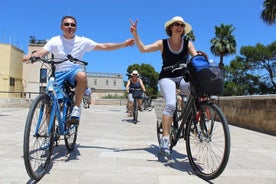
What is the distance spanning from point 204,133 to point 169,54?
1.32 m

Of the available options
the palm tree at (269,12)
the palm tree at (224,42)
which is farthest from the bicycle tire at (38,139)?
the palm tree at (224,42)

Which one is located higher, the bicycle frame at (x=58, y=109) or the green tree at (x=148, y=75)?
the green tree at (x=148, y=75)

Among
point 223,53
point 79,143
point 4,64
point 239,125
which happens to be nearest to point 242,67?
point 223,53

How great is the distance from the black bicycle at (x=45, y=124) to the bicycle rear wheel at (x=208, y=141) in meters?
1.52

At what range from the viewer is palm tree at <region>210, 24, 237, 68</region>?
153 feet

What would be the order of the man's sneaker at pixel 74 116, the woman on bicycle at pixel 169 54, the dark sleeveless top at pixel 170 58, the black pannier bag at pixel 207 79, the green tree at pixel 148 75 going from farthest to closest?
the green tree at pixel 148 75 → the dark sleeveless top at pixel 170 58 → the woman on bicycle at pixel 169 54 → the man's sneaker at pixel 74 116 → the black pannier bag at pixel 207 79

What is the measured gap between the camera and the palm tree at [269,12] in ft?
91.3

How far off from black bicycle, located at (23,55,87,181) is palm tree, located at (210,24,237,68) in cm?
4341

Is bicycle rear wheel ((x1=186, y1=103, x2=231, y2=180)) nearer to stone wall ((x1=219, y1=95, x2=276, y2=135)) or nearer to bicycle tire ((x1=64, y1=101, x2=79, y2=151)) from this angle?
bicycle tire ((x1=64, y1=101, x2=79, y2=151))

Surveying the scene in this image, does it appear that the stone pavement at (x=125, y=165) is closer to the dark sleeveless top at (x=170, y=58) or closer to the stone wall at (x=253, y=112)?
the dark sleeveless top at (x=170, y=58)

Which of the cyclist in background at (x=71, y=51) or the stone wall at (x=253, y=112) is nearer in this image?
the cyclist in background at (x=71, y=51)

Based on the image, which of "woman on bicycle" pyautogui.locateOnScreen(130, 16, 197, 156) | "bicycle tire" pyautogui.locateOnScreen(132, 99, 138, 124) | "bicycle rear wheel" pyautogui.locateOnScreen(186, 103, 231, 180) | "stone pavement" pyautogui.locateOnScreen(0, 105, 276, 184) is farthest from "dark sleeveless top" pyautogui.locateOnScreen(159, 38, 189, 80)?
"bicycle tire" pyautogui.locateOnScreen(132, 99, 138, 124)

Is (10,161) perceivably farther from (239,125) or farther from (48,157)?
(239,125)

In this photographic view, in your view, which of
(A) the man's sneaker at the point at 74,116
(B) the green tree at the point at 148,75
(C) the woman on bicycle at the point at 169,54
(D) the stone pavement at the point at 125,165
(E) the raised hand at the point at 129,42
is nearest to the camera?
(D) the stone pavement at the point at 125,165
